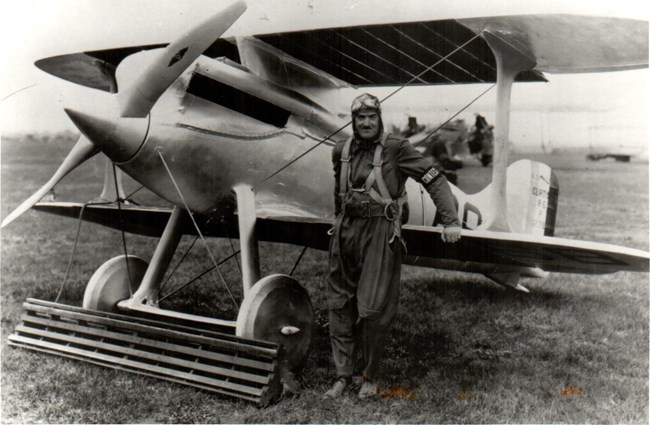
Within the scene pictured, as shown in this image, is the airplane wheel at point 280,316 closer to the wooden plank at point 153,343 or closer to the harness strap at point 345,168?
the wooden plank at point 153,343

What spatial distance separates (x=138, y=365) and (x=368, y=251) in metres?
1.93

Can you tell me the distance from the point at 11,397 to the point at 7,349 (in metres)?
1.15

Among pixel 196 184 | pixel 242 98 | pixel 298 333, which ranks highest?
pixel 242 98

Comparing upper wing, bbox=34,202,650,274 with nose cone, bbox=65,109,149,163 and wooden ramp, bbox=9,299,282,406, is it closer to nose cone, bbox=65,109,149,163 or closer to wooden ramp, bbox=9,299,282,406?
nose cone, bbox=65,109,149,163

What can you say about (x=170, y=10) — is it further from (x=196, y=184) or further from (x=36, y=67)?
(x=36, y=67)

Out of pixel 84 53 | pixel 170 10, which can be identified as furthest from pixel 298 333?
pixel 84 53

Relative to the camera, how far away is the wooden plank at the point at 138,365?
4130 millimetres

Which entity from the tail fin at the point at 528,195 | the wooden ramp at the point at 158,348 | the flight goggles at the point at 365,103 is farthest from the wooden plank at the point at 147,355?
the tail fin at the point at 528,195

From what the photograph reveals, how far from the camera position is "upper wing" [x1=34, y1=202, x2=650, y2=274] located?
163 inches

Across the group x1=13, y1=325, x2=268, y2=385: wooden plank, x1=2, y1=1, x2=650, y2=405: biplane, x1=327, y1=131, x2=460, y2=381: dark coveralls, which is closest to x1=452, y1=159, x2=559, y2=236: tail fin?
x1=2, y1=1, x2=650, y2=405: biplane

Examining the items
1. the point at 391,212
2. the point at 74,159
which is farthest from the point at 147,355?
the point at 391,212

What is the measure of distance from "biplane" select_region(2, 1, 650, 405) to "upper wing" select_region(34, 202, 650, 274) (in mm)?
18

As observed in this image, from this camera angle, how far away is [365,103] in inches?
164

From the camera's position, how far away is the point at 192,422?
12.7 ft
